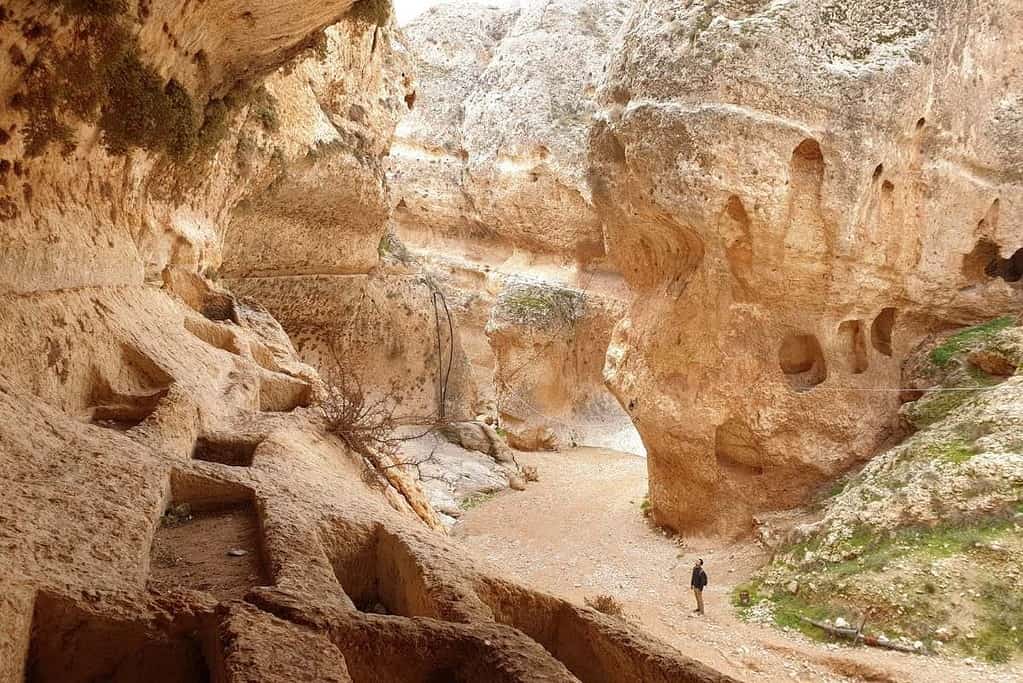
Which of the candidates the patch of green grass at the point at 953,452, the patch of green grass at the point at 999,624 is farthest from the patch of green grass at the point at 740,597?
the patch of green grass at the point at 953,452

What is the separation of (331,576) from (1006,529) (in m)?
6.57

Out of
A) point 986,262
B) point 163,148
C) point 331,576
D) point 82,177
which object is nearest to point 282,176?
point 163,148

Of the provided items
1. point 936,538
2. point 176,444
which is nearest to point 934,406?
point 936,538

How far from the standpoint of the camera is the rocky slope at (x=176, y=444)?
207cm

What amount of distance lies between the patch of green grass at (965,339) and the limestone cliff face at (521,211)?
31.8 ft

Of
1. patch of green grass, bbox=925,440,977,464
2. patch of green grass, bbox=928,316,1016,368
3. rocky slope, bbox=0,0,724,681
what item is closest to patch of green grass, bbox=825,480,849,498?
patch of green grass, bbox=925,440,977,464

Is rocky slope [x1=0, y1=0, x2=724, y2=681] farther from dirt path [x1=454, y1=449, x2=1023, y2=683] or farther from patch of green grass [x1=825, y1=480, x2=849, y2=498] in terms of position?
patch of green grass [x1=825, y1=480, x2=849, y2=498]

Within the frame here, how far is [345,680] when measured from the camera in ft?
6.18

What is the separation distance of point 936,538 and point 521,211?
15.3 m

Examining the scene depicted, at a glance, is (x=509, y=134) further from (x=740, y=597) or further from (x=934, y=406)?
(x=740, y=597)

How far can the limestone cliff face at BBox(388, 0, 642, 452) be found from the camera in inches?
754

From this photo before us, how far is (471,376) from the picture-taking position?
45.5ft

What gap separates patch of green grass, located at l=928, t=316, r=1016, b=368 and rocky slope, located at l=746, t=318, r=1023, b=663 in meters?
0.33

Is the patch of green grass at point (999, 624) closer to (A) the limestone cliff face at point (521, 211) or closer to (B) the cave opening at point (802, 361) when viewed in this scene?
(B) the cave opening at point (802, 361)
